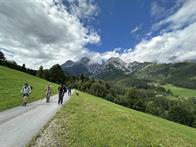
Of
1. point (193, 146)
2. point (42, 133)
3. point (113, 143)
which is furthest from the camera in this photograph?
point (193, 146)

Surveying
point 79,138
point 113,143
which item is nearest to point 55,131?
point 79,138

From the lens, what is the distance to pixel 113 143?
11.1 m

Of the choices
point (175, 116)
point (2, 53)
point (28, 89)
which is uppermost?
point (2, 53)

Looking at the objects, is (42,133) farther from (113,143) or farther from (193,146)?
(193,146)

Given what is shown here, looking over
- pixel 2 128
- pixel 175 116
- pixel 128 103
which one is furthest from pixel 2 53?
pixel 2 128

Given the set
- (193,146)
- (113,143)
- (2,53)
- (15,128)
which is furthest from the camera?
(2,53)

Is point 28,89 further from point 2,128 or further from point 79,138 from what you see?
point 79,138

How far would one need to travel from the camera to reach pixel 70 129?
44.8 feet

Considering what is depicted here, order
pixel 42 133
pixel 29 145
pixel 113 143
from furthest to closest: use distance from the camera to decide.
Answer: pixel 42 133, pixel 113 143, pixel 29 145

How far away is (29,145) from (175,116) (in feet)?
281

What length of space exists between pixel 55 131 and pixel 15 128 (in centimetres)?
269

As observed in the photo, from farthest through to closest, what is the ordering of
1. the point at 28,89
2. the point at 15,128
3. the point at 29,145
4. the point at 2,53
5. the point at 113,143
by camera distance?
the point at 2,53 < the point at 28,89 < the point at 15,128 < the point at 113,143 < the point at 29,145

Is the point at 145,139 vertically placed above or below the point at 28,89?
below

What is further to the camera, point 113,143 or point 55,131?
point 55,131
